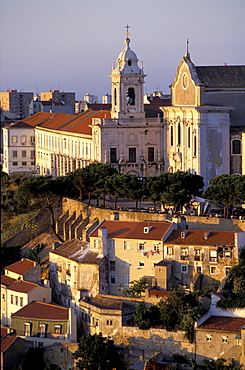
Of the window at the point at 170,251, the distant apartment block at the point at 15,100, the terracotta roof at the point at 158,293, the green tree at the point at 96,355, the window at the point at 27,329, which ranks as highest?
the distant apartment block at the point at 15,100

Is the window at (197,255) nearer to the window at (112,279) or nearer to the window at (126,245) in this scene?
the window at (126,245)

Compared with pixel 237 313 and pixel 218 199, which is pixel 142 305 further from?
pixel 218 199

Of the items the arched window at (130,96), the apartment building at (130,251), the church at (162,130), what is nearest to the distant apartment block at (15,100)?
the church at (162,130)

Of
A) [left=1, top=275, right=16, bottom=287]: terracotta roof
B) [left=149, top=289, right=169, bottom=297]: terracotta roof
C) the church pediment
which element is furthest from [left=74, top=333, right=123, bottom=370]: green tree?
the church pediment

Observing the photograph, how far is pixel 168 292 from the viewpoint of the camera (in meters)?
48.6

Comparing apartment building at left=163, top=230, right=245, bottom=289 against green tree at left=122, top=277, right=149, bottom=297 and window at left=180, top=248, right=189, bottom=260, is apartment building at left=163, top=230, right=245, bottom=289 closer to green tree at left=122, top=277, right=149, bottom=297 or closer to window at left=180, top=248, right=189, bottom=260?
window at left=180, top=248, right=189, bottom=260

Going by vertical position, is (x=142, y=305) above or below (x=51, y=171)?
below

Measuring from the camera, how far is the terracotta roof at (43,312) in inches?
1939

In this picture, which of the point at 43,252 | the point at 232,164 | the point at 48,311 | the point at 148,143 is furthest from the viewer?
the point at 148,143

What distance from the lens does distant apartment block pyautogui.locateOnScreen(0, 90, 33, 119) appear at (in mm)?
154500

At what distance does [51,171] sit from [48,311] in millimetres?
34107

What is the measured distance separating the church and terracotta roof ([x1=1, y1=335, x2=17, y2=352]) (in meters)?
Answer: 21.5

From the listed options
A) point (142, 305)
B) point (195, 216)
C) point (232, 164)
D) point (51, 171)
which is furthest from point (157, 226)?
point (51, 171)

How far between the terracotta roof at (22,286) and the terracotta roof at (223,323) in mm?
10202
